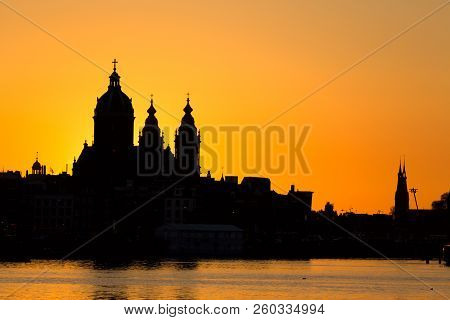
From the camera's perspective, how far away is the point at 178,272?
16700 cm

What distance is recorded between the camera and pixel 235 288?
443ft

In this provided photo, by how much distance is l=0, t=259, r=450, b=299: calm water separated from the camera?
127 metres

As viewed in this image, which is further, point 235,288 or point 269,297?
point 235,288

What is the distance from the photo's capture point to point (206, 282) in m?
144

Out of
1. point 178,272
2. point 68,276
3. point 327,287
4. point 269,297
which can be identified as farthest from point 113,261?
point 269,297

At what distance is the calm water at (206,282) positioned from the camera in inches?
5012
